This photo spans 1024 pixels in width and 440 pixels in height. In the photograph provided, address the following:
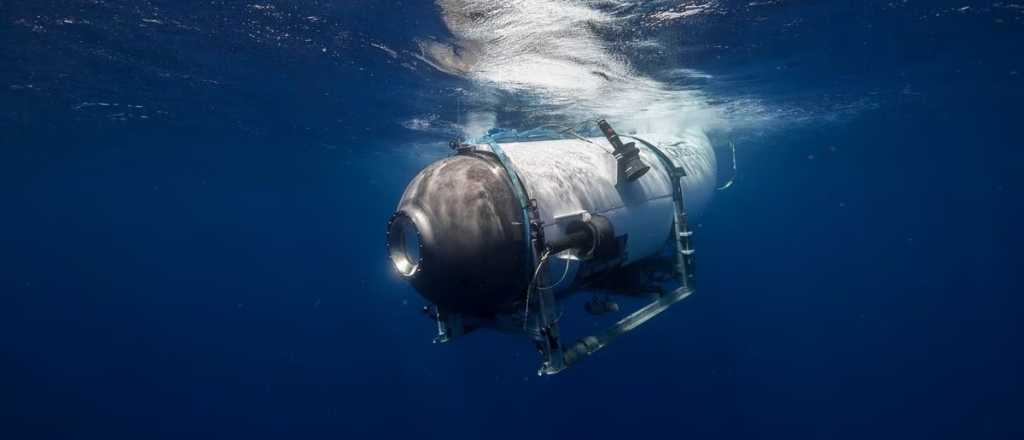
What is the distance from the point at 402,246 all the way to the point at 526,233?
3.95 feet

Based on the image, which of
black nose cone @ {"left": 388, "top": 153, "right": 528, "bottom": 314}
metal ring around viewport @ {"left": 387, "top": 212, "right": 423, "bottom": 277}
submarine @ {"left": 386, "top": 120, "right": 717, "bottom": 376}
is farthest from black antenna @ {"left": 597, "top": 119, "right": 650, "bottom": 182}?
metal ring around viewport @ {"left": 387, "top": 212, "right": 423, "bottom": 277}

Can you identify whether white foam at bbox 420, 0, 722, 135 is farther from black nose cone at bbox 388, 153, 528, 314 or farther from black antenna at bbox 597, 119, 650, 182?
black nose cone at bbox 388, 153, 528, 314

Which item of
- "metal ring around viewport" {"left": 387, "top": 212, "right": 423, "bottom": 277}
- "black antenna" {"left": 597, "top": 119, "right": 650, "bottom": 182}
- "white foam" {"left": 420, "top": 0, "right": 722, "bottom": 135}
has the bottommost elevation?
"metal ring around viewport" {"left": 387, "top": 212, "right": 423, "bottom": 277}

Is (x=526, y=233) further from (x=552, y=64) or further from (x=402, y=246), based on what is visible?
(x=552, y=64)

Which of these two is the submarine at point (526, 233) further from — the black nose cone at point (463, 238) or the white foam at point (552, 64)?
the white foam at point (552, 64)

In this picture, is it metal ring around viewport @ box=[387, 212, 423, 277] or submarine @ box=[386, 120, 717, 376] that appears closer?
submarine @ box=[386, 120, 717, 376]

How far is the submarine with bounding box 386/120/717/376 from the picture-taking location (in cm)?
384

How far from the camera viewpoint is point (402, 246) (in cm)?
432

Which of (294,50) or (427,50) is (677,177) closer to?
(427,50)

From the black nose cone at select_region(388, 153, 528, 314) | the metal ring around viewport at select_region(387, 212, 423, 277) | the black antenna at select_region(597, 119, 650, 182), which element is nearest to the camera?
the black nose cone at select_region(388, 153, 528, 314)

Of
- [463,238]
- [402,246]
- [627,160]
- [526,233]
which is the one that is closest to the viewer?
[463,238]

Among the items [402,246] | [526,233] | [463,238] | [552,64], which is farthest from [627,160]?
[552,64]

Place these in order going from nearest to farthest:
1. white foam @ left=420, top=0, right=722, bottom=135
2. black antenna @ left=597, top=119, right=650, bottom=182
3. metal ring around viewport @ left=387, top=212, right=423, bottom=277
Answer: metal ring around viewport @ left=387, top=212, right=423, bottom=277
black antenna @ left=597, top=119, right=650, bottom=182
white foam @ left=420, top=0, right=722, bottom=135

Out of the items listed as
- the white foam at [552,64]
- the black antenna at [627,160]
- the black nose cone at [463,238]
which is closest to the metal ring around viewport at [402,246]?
the black nose cone at [463,238]
